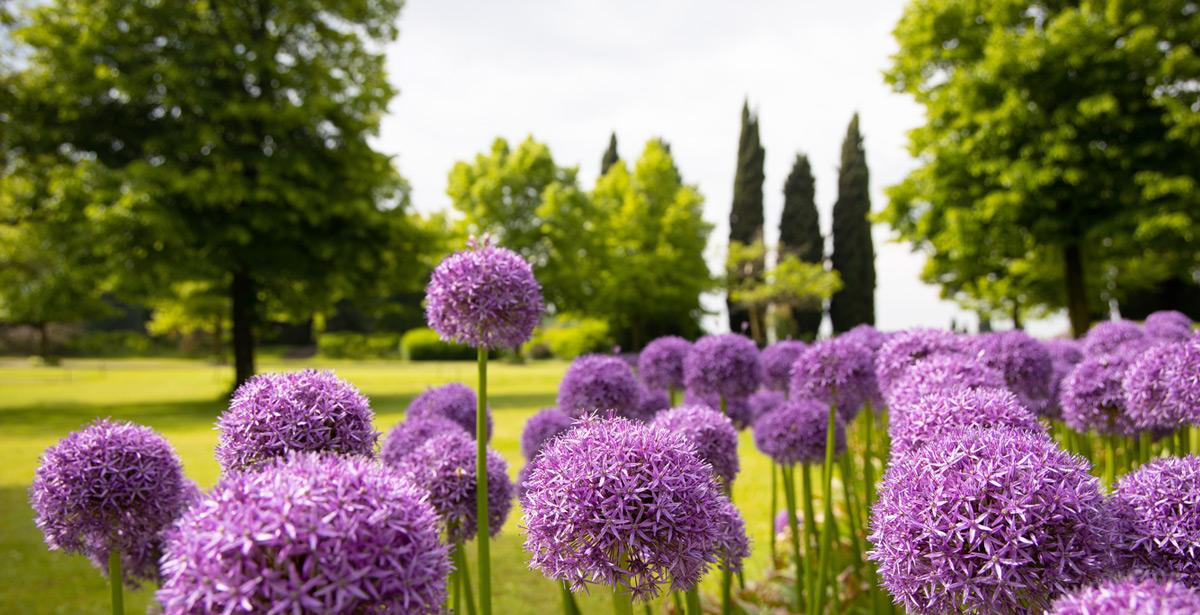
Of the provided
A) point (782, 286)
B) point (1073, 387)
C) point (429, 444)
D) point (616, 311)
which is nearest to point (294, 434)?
point (429, 444)

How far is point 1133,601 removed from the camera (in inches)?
56.7

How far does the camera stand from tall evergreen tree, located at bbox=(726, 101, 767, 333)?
52000 millimetres

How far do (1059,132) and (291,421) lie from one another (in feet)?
84.3

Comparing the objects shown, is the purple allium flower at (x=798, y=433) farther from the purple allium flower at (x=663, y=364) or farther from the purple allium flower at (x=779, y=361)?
the purple allium flower at (x=779, y=361)

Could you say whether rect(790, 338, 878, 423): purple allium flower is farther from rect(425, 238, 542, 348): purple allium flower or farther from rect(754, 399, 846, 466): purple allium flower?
rect(425, 238, 542, 348): purple allium flower

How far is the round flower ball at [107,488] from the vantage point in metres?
2.65

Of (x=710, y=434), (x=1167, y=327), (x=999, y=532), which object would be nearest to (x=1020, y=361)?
(x=710, y=434)

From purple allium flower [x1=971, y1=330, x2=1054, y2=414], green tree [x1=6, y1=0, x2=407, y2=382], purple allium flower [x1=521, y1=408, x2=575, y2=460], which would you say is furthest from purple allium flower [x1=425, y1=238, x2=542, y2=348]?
green tree [x1=6, y1=0, x2=407, y2=382]

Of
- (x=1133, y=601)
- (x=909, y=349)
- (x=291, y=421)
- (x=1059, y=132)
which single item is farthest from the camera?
(x=1059, y=132)

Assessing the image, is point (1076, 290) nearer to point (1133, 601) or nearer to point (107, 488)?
point (1133, 601)

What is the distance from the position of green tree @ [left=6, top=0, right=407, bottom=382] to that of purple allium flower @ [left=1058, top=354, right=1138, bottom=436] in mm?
22409

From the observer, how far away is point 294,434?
2354mm

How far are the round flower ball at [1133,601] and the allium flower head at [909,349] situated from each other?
2946mm

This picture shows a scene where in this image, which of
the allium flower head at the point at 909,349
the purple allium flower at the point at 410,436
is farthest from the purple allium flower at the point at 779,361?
the purple allium flower at the point at 410,436
